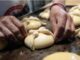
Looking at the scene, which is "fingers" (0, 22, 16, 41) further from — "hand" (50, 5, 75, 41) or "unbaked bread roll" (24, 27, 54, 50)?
"hand" (50, 5, 75, 41)

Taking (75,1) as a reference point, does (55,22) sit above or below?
above

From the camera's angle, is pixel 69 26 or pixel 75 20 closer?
pixel 69 26

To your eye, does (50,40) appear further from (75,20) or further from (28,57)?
(75,20)

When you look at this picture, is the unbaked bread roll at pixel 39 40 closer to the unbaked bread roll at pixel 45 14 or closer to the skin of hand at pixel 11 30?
the skin of hand at pixel 11 30

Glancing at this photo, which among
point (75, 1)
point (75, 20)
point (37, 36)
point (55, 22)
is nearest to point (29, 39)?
point (37, 36)

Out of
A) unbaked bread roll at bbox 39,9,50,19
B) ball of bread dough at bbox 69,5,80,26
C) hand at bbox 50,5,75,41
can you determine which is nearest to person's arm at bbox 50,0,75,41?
hand at bbox 50,5,75,41

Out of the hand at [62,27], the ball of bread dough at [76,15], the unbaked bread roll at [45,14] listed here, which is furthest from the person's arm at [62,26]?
the unbaked bread roll at [45,14]

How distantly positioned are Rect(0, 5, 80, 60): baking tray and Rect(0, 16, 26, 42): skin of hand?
6 centimetres

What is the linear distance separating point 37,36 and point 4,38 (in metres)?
0.16

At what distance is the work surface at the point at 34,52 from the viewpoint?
2.93ft

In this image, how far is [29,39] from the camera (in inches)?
38.4

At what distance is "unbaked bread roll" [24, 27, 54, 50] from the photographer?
95cm

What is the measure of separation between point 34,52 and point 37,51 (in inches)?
0.7

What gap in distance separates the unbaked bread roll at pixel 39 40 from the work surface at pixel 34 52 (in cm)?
2
